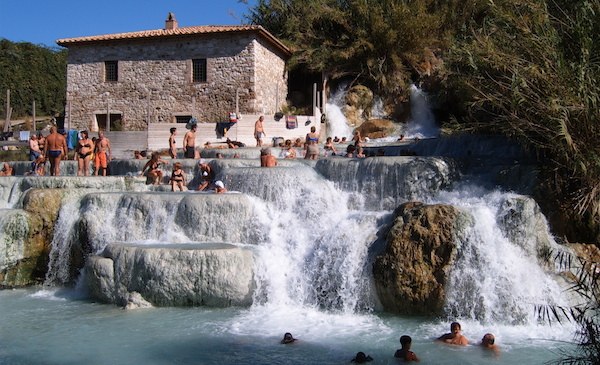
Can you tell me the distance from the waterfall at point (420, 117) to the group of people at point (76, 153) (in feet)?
34.6

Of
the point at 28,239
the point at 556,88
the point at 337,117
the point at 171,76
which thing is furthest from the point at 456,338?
the point at 171,76

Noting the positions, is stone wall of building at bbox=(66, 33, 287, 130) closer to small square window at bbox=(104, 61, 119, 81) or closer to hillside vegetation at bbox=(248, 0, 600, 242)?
small square window at bbox=(104, 61, 119, 81)

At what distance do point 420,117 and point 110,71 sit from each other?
1165 cm

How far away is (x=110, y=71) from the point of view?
22359 millimetres

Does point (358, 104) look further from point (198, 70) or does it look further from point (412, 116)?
point (198, 70)

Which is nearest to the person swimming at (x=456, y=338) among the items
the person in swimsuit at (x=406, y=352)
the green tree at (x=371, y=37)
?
the person in swimsuit at (x=406, y=352)

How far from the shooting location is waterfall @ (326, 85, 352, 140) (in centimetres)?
2111

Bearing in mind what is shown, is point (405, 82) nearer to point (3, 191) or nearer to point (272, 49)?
point (272, 49)

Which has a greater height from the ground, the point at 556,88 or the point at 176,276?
the point at 556,88

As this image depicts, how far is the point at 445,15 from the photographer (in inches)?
876

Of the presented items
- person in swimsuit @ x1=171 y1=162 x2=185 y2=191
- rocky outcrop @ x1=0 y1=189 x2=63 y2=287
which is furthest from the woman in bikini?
rocky outcrop @ x1=0 y1=189 x2=63 y2=287

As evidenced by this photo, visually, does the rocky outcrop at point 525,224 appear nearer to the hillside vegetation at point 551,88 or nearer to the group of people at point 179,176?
the hillside vegetation at point 551,88

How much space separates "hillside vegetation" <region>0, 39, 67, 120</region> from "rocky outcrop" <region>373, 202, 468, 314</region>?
90.8 ft

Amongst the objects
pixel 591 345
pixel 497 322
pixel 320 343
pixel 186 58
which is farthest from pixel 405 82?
pixel 591 345
